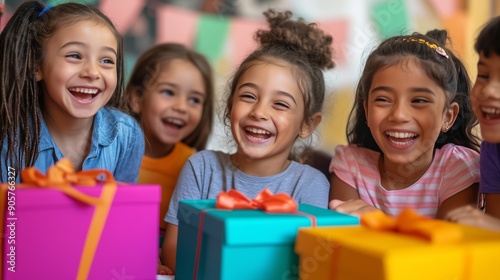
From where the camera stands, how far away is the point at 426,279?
0.74 metres

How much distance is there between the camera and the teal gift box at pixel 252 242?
854 mm

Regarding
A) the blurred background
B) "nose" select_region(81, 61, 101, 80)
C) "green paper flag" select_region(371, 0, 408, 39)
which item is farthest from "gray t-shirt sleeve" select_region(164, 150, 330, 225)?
"green paper flag" select_region(371, 0, 408, 39)

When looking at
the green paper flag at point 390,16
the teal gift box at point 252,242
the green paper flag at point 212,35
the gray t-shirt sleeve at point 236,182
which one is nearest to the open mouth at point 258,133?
the gray t-shirt sleeve at point 236,182

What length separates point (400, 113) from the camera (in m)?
1.26

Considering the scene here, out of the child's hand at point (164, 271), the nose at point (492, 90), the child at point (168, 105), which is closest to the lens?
the nose at point (492, 90)

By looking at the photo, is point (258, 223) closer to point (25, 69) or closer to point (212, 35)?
point (25, 69)

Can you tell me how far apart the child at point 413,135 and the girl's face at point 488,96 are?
18cm

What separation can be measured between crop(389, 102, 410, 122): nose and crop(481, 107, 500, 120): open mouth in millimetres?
191

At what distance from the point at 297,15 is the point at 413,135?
69.5 inches

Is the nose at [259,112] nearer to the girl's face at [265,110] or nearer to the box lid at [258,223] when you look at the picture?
the girl's face at [265,110]

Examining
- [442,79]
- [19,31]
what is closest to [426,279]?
[442,79]

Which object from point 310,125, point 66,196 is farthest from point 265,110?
point 66,196

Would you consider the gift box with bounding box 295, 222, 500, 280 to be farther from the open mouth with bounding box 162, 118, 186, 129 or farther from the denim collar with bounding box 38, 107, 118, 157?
the open mouth with bounding box 162, 118, 186, 129

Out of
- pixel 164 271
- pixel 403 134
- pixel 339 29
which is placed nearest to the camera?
pixel 164 271
